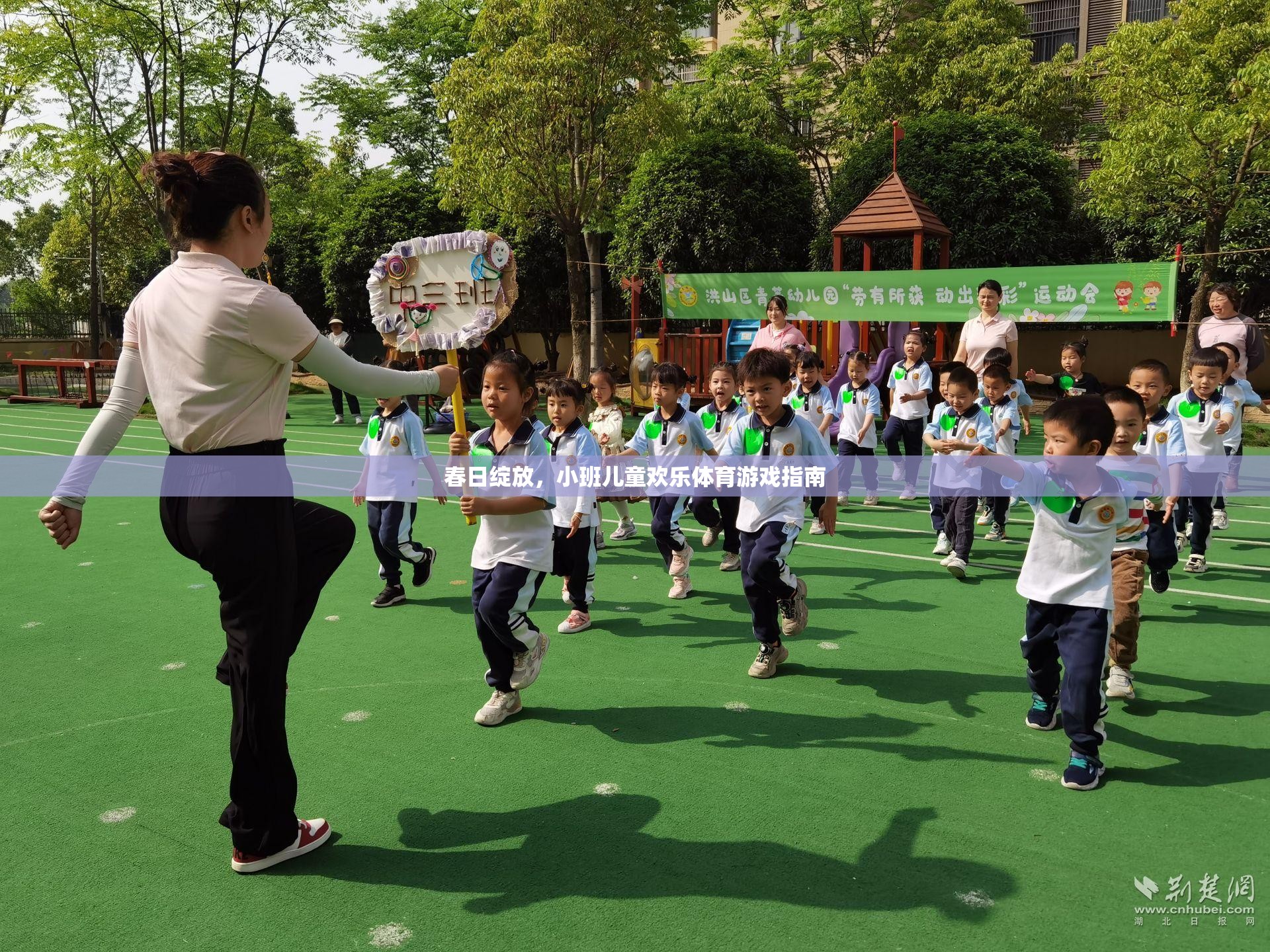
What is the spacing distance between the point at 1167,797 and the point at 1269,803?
34 centimetres

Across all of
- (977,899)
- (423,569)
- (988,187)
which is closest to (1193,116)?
(988,187)

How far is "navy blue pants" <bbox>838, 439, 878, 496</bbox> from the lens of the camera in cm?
940

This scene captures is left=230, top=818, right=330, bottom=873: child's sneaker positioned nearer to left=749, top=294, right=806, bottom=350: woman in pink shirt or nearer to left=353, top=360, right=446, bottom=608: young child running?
left=353, top=360, right=446, bottom=608: young child running

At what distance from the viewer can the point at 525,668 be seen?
14.9 feet

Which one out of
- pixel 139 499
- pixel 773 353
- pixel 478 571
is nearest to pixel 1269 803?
pixel 773 353

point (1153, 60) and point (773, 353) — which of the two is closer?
point (773, 353)

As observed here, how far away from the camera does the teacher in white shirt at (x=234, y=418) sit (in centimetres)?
292

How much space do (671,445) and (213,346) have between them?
14.5 ft

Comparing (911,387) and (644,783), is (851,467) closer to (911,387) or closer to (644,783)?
(911,387)

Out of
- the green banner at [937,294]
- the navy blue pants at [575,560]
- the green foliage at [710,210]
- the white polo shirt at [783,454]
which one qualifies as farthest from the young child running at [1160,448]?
the green foliage at [710,210]

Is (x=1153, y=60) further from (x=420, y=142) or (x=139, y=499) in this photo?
(x=420, y=142)

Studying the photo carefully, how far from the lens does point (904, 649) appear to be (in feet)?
18.0

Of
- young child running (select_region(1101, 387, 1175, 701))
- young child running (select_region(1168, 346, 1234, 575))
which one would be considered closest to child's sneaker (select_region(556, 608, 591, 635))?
young child running (select_region(1101, 387, 1175, 701))

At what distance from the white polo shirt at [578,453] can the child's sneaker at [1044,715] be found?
2.42 metres
